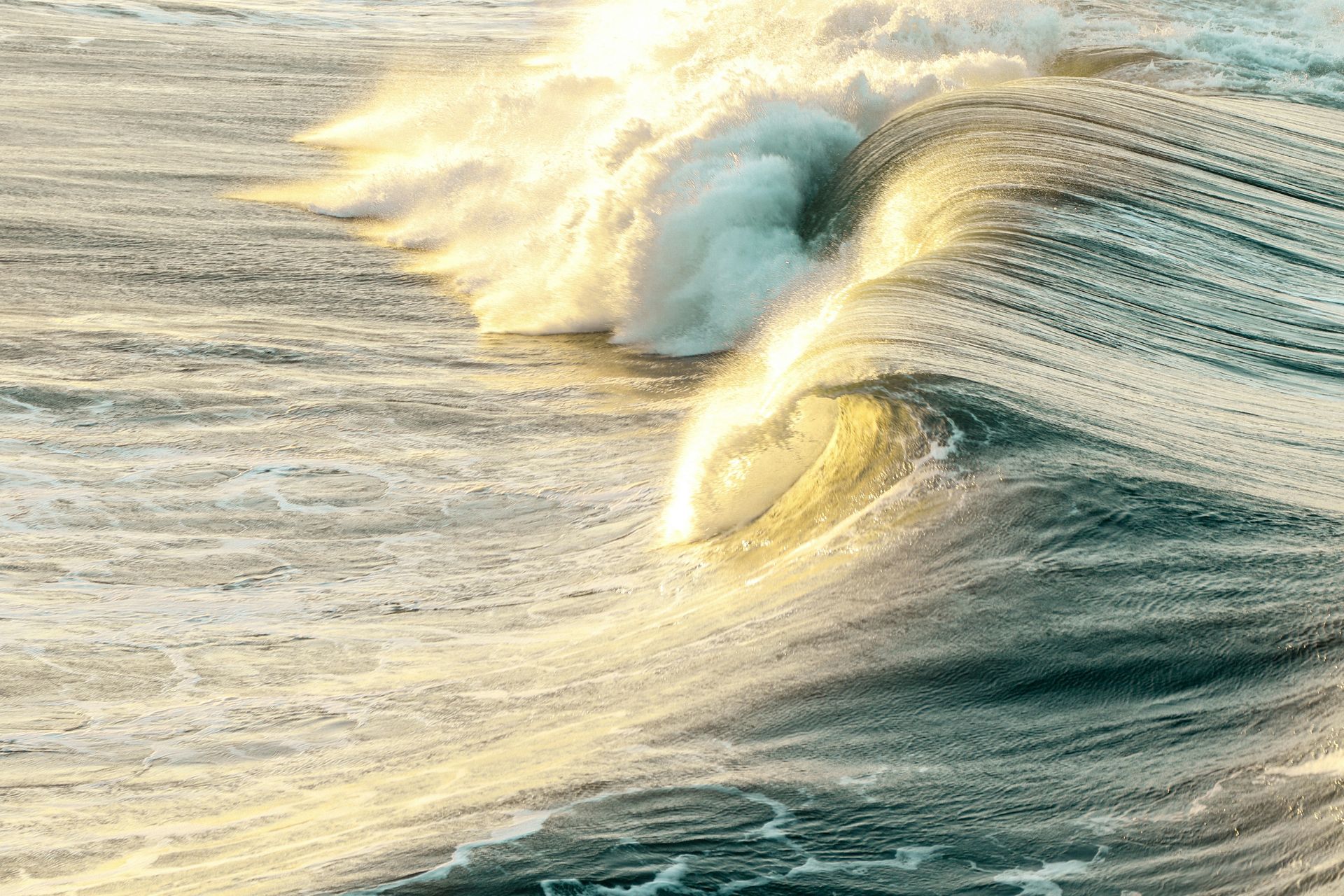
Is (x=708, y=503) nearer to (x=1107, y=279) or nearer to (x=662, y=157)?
(x=1107, y=279)

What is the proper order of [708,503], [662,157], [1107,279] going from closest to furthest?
[708,503], [1107,279], [662,157]

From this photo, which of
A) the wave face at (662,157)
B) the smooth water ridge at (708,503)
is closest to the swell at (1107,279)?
the smooth water ridge at (708,503)

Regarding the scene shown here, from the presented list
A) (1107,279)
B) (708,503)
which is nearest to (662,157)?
(1107,279)

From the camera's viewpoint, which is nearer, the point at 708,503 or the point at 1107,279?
the point at 708,503

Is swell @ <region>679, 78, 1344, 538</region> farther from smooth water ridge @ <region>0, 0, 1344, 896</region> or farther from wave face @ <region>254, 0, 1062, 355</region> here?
wave face @ <region>254, 0, 1062, 355</region>

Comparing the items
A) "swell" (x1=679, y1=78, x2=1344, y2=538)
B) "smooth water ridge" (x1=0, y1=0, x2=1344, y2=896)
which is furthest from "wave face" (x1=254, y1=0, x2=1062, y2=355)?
"swell" (x1=679, y1=78, x2=1344, y2=538)

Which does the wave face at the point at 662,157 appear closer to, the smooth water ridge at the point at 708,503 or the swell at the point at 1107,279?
the smooth water ridge at the point at 708,503
